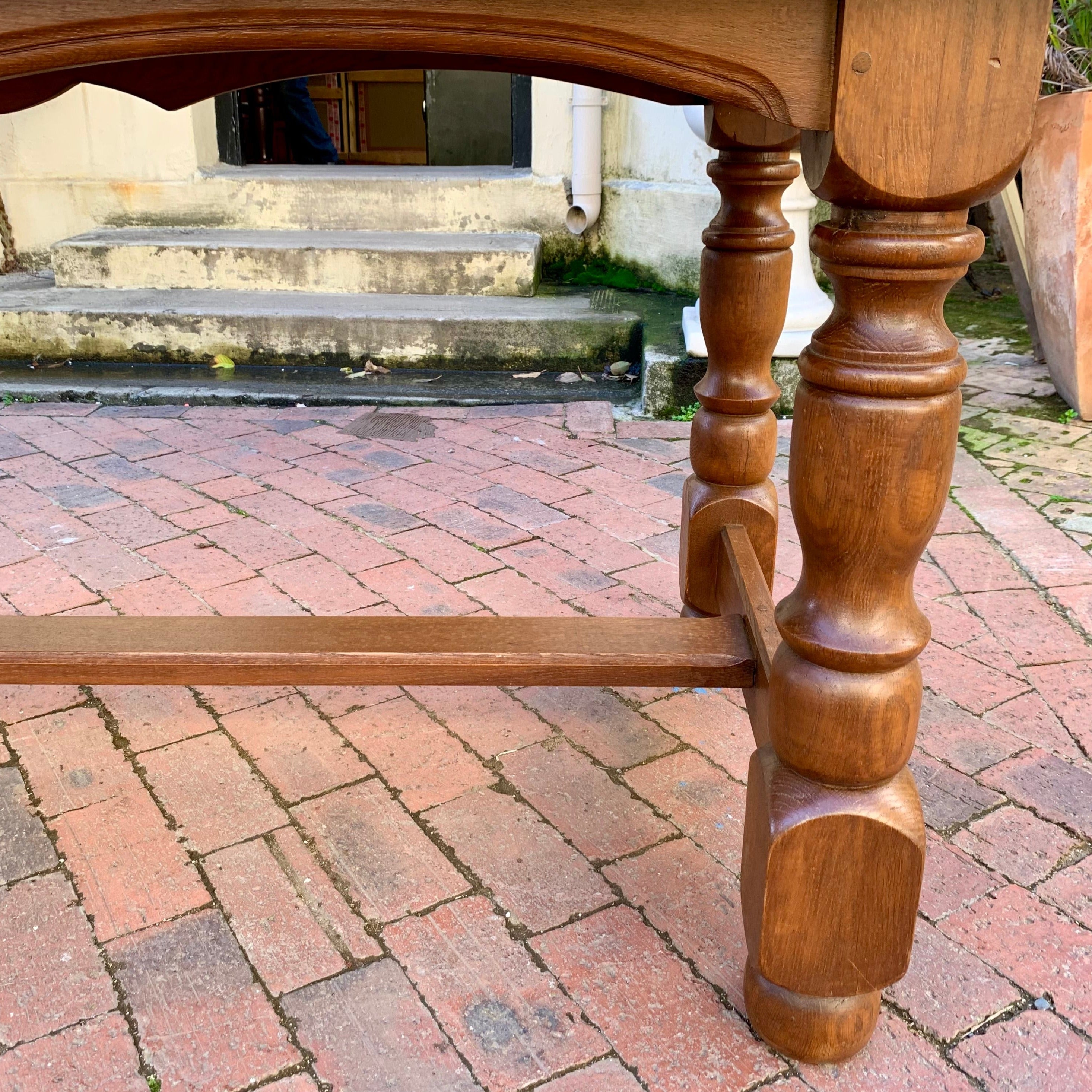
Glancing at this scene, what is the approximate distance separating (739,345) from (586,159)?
3.23 meters

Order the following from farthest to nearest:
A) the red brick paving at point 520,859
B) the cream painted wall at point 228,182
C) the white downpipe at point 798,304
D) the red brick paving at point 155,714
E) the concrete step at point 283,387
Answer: the cream painted wall at point 228,182 → the concrete step at point 283,387 → the white downpipe at point 798,304 → the red brick paving at point 155,714 → the red brick paving at point 520,859

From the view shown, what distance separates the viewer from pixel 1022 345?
14.3ft

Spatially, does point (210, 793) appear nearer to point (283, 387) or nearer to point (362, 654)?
point (362, 654)

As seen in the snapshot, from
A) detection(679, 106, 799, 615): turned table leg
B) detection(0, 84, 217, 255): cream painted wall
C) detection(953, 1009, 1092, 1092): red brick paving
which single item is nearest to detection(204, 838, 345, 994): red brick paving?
detection(953, 1009, 1092, 1092): red brick paving

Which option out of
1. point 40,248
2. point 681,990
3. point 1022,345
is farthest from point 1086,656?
point 40,248

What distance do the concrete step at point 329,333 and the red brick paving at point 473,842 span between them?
163 cm

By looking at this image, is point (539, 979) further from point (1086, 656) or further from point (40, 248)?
point (40, 248)

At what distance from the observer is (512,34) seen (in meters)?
0.96

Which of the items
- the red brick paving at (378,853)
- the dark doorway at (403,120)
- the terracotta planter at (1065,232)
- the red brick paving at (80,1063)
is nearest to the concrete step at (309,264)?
the terracotta planter at (1065,232)

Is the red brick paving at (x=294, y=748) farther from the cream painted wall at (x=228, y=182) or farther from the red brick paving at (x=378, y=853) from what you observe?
the cream painted wall at (x=228, y=182)

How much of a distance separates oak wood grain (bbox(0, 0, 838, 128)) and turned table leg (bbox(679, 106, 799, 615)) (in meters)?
0.68

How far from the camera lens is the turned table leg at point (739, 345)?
5.62 feet

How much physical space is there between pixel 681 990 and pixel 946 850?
0.50m

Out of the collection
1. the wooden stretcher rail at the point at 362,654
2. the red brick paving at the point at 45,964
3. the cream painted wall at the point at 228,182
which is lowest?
the red brick paving at the point at 45,964
